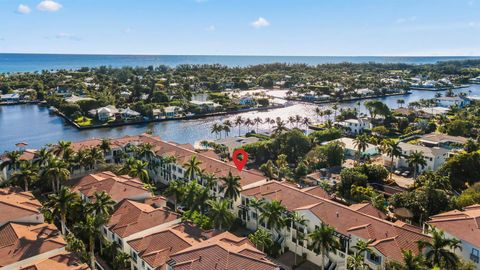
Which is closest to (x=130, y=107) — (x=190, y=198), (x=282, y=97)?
(x=282, y=97)

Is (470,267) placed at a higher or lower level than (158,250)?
higher

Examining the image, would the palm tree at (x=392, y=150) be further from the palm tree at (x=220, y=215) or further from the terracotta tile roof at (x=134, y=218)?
the terracotta tile roof at (x=134, y=218)

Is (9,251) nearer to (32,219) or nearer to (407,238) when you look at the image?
(32,219)

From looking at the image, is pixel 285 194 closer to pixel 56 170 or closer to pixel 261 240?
pixel 261 240

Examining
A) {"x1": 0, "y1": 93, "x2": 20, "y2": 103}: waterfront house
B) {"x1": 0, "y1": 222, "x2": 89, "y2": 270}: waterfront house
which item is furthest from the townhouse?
{"x1": 0, "y1": 93, "x2": 20, "y2": 103}: waterfront house

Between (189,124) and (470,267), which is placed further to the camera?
(189,124)

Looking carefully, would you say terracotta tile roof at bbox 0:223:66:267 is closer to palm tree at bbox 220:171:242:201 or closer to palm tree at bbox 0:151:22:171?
palm tree at bbox 220:171:242:201

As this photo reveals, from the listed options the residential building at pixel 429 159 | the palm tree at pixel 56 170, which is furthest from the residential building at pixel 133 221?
the residential building at pixel 429 159
